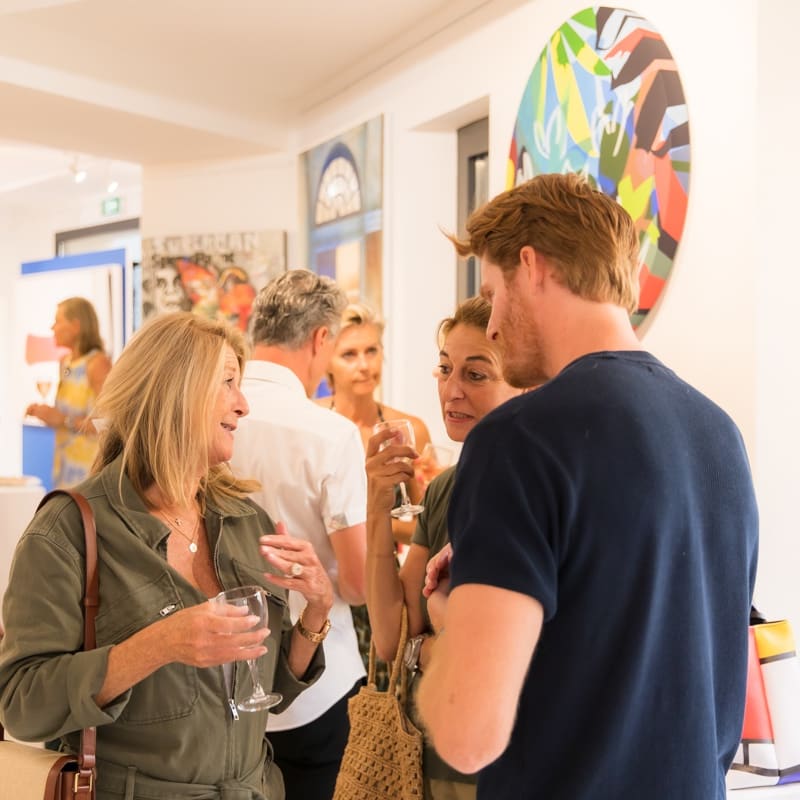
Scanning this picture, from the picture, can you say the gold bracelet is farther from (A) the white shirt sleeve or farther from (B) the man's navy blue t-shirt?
(B) the man's navy blue t-shirt

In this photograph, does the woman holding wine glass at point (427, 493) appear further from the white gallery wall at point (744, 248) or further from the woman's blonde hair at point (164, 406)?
the white gallery wall at point (744, 248)

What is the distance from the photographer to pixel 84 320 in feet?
20.6

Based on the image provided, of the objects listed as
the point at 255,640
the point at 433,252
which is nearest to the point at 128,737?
the point at 255,640

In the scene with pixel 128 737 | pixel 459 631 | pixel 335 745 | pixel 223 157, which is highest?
pixel 223 157

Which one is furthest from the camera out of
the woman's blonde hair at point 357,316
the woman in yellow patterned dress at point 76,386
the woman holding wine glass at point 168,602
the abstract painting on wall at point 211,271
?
the woman in yellow patterned dress at point 76,386

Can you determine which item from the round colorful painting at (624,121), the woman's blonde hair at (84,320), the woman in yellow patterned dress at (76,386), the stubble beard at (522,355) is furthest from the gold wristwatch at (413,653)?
the woman's blonde hair at (84,320)

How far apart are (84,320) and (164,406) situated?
4.80 meters

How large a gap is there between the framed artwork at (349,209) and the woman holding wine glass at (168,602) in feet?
8.74

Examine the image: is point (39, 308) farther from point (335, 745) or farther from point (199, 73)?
point (335, 745)

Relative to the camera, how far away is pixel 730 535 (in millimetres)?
1242

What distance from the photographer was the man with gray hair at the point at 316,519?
7.50 feet

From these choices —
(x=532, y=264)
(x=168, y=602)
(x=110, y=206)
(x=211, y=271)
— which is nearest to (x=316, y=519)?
(x=168, y=602)

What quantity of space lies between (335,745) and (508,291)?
4.74 feet

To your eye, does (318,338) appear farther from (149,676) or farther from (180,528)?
(149,676)
